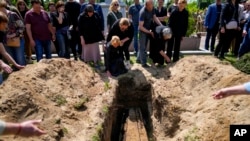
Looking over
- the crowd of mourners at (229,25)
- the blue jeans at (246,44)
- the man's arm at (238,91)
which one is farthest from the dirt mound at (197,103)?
the crowd of mourners at (229,25)

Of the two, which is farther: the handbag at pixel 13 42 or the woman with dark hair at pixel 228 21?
the woman with dark hair at pixel 228 21

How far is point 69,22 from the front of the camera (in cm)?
1014

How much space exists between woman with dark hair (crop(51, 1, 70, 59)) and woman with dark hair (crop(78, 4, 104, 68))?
0.70 metres

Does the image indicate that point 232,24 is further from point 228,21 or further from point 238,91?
point 238,91

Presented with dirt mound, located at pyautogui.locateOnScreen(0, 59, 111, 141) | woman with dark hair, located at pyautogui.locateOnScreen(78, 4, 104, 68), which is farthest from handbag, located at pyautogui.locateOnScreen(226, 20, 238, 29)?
dirt mound, located at pyautogui.locateOnScreen(0, 59, 111, 141)

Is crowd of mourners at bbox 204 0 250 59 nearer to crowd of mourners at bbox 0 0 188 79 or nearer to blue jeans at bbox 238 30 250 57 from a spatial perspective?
blue jeans at bbox 238 30 250 57

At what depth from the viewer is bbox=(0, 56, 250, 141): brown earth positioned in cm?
533

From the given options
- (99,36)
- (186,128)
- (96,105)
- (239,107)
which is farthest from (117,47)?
(239,107)

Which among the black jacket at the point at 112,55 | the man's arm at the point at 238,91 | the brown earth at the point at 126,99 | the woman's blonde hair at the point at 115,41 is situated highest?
the man's arm at the point at 238,91

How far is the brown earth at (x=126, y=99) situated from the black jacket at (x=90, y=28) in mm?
1052

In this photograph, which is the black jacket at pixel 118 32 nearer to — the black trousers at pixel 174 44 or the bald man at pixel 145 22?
the bald man at pixel 145 22

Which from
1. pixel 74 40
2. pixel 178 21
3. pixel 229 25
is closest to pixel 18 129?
pixel 178 21

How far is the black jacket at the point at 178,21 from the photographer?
9.21 metres

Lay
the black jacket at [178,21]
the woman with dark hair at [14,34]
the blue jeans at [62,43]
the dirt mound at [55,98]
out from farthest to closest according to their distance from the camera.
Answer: the blue jeans at [62,43], the black jacket at [178,21], the woman with dark hair at [14,34], the dirt mound at [55,98]
